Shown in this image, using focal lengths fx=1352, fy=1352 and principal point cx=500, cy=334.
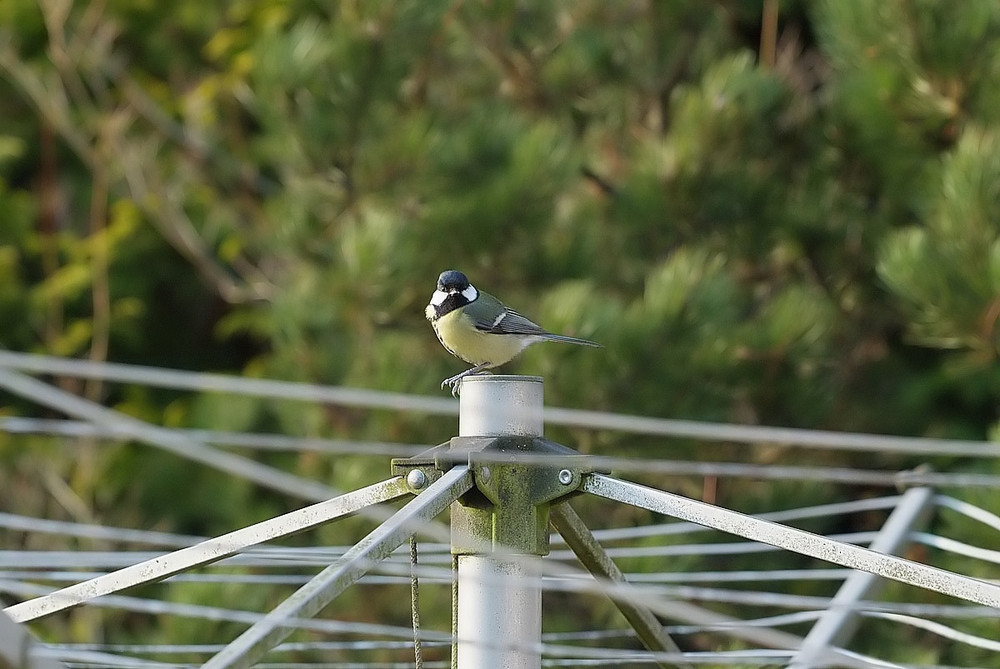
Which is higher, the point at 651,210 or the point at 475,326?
the point at 651,210

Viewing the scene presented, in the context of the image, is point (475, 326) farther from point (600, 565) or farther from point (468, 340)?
point (600, 565)

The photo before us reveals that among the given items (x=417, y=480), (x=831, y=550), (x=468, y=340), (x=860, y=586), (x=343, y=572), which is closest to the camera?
(x=343, y=572)

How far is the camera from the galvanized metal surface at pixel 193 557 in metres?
0.97

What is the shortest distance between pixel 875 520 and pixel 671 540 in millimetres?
784

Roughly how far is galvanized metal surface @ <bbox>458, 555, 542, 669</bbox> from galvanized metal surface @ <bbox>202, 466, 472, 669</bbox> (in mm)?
71

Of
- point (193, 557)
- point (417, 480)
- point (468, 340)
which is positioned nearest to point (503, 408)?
point (417, 480)

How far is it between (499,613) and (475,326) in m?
0.93

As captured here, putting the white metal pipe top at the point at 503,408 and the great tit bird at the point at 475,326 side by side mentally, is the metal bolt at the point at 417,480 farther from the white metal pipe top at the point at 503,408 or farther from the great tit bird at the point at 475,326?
the great tit bird at the point at 475,326

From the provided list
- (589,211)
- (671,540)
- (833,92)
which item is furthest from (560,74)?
(671,540)

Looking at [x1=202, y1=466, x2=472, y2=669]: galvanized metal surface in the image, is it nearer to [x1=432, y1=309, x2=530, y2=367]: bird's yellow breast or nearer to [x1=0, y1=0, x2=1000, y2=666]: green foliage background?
[x1=432, y1=309, x2=530, y2=367]: bird's yellow breast

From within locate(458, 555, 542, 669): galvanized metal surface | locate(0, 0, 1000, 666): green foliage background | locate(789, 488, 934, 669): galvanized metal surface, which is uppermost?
locate(0, 0, 1000, 666): green foliage background

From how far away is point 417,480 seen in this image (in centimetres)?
106

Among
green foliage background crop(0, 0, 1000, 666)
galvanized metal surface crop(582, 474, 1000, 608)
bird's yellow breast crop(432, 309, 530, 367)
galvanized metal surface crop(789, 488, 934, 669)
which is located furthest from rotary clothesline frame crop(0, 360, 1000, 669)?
green foliage background crop(0, 0, 1000, 666)

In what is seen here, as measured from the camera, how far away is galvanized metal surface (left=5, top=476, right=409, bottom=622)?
3.20ft
